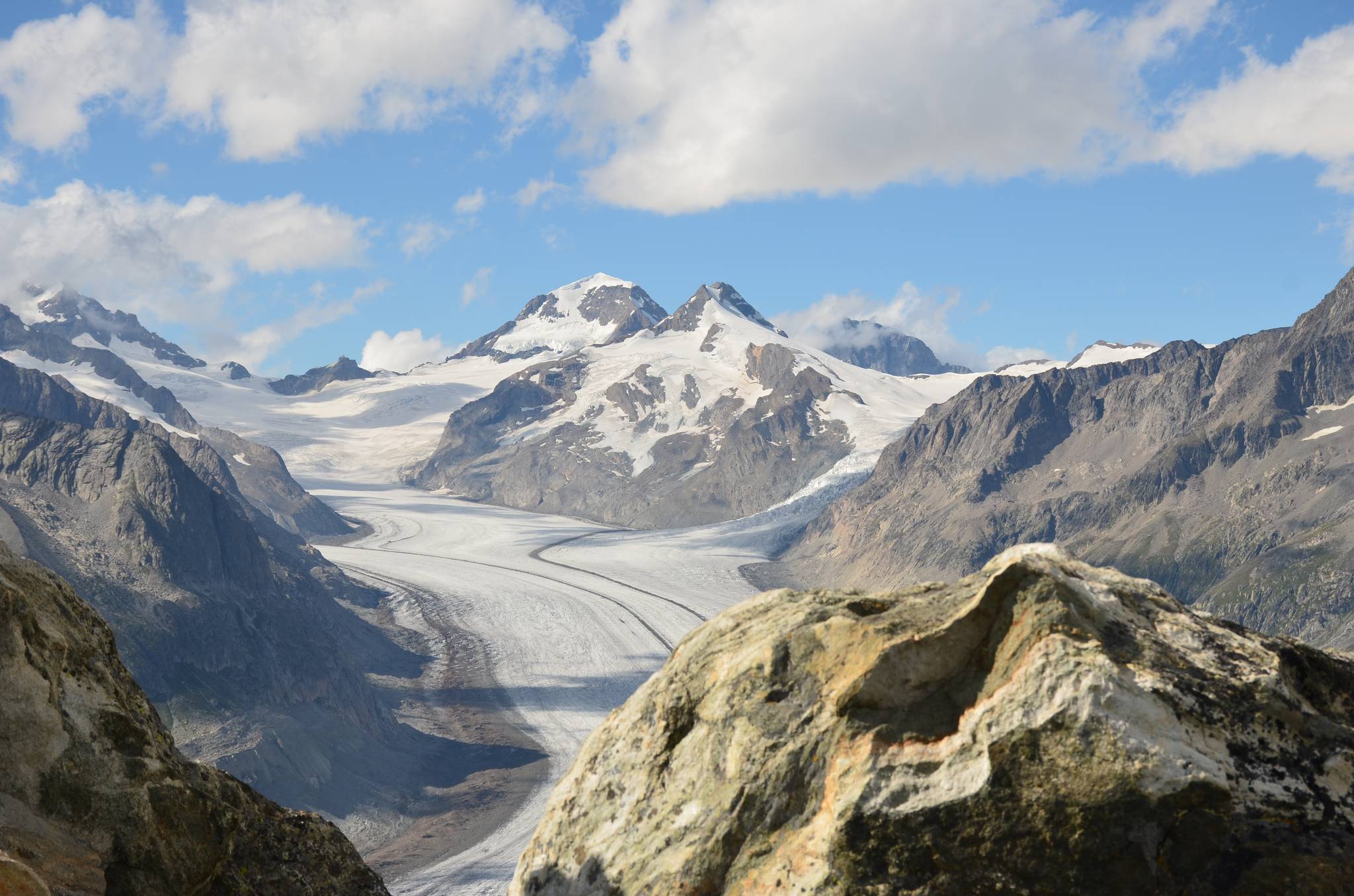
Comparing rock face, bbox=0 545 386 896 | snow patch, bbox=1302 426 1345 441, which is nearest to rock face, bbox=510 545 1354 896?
rock face, bbox=0 545 386 896

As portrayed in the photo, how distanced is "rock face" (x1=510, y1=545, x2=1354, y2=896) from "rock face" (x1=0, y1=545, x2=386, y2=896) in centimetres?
288

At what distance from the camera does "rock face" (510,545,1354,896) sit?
26.2 ft

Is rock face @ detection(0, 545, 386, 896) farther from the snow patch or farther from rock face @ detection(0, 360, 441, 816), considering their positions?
the snow patch

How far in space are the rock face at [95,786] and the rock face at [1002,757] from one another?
288 cm

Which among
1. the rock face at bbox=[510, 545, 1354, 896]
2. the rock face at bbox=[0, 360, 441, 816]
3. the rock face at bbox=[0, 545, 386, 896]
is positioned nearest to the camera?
the rock face at bbox=[510, 545, 1354, 896]

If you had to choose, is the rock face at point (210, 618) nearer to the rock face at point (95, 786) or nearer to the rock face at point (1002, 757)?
the rock face at point (95, 786)

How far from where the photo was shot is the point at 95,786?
898 centimetres

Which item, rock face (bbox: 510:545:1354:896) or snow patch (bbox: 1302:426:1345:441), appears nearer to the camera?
rock face (bbox: 510:545:1354:896)

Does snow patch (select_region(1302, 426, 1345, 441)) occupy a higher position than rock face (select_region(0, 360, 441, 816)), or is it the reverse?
rock face (select_region(0, 360, 441, 816))

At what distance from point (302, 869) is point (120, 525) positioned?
359ft

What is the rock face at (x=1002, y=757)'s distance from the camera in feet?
26.2

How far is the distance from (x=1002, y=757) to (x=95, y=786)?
690cm

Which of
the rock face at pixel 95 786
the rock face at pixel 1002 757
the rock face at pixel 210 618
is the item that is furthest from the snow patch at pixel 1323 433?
the rock face at pixel 95 786

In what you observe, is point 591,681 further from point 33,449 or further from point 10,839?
point 10,839
